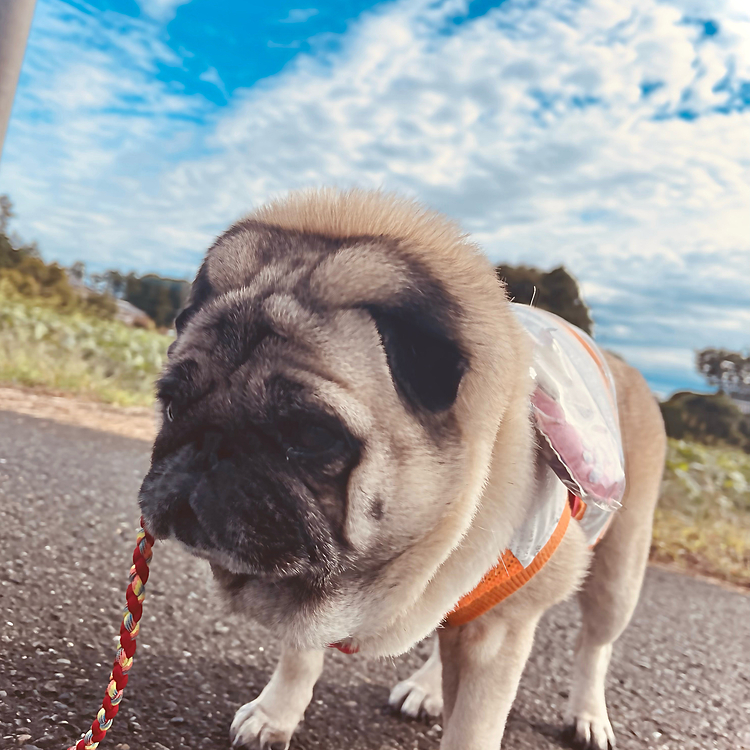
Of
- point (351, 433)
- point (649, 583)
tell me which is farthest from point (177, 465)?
point (649, 583)

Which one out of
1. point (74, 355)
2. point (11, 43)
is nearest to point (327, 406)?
point (11, 43)

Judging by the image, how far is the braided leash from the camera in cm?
137

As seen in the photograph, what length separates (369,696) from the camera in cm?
252

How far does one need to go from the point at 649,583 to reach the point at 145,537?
15.3 ft

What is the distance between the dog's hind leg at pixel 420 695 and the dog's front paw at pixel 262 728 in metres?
0.49

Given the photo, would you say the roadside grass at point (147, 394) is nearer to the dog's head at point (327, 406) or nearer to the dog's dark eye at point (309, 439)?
the dog's head at point (327, 406)

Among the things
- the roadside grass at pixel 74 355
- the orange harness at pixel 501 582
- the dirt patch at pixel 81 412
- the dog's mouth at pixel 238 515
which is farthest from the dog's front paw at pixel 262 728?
the roadside grass at pixel 74 355

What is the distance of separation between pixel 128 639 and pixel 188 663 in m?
1.16

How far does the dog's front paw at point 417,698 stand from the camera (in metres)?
2.39

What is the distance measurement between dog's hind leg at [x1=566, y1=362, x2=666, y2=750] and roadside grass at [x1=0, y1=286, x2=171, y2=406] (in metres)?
5.54

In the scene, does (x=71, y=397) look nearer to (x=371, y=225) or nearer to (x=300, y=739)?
(x=300, y=739)

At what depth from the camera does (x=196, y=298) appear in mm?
1487

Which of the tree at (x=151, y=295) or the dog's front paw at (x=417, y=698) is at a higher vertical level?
the tree at (x=151, y=295)

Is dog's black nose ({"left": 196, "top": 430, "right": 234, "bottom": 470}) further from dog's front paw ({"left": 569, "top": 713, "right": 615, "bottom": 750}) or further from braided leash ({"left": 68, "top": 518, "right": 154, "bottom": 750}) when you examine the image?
dog's front paw ({"left": 569, "top": 713, "right": 615, "bottom": 750})
